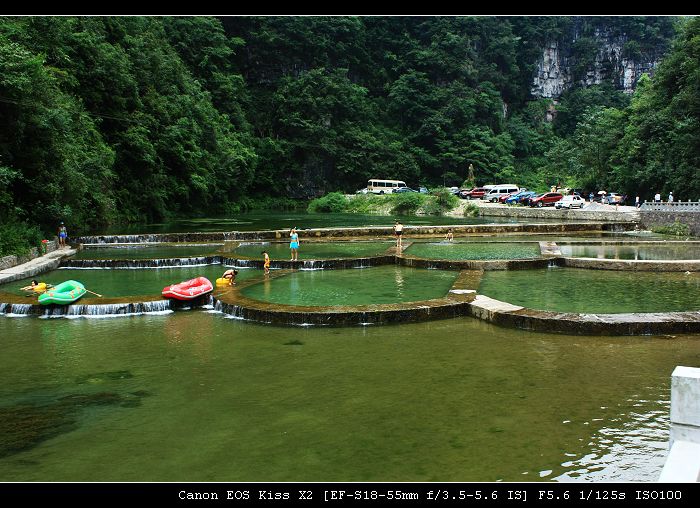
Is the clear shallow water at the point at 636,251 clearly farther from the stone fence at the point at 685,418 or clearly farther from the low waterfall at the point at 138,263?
the stone fence at the point at 685,418

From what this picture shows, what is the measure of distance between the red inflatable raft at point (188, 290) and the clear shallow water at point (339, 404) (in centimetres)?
223

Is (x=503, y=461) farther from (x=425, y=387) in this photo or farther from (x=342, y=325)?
(x=342, y=325)

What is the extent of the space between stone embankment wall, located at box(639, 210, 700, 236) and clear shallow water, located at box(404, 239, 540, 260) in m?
10.2

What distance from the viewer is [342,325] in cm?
1287

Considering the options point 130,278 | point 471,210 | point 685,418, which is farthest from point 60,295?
Answer: point 471,210

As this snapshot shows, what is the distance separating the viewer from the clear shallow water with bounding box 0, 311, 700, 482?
20.5ft

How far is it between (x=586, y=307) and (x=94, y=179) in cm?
2769

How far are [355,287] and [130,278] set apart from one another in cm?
783

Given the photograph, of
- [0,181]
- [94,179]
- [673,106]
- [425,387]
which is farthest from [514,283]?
[673,106]

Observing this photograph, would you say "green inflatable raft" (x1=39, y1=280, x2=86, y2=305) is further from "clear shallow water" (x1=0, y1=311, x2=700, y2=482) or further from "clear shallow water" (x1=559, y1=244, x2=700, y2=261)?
"clear shallow water" (x1=559, y1=244, x2=700, y2=261)

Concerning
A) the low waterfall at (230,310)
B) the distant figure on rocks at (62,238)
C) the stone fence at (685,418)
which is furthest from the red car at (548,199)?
the stone fence at (685,418)

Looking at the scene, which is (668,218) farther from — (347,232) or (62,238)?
(62,238)

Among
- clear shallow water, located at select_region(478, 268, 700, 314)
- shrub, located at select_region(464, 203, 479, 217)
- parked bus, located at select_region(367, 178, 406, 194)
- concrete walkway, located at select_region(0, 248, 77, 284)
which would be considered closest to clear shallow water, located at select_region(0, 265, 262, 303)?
concrete walkway, located at select_region(0, 248, 77, 284)

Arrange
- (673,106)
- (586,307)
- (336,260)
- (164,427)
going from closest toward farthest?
(164,427) < (586,307) < (336,260) < (673,106)
